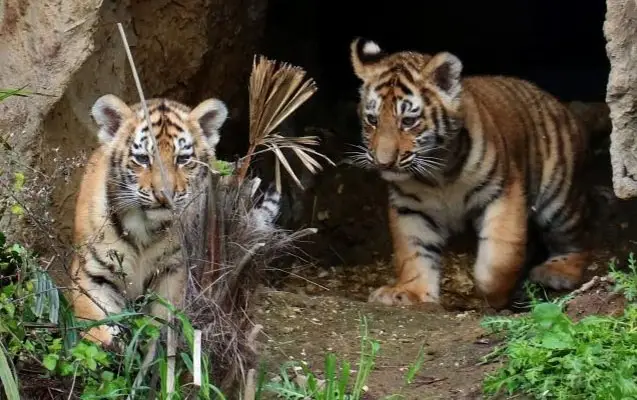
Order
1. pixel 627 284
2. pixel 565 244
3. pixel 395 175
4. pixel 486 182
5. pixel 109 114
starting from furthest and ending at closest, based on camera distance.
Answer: pixel 565 244 < pixel 486 182 < pixel 395 175 < pixel 109 114 < pixel 627 284

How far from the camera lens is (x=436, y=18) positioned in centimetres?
905

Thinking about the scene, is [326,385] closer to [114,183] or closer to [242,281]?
[242,281]

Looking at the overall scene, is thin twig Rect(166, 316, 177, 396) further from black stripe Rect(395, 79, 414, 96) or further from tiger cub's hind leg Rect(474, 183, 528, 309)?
tiger cub's hind leg Rect(474, 183, 528, 309)

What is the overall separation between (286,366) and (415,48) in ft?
16.7

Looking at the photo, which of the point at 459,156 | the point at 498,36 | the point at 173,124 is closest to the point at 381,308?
the point at 459,156

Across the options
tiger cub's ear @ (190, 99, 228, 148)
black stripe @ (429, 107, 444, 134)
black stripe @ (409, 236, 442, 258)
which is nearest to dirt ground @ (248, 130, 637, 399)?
black stripe @ (409, 236, 442, 258)

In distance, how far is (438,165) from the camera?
5.74 metres

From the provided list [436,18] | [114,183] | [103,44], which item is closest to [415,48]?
[436,18]

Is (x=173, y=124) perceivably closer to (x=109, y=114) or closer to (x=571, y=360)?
(x=109, y=114)

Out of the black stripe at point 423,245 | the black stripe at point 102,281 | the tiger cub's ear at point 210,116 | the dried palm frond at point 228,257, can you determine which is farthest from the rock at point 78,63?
the black stripe at point 423,245

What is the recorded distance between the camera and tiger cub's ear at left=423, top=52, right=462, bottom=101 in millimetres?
5730

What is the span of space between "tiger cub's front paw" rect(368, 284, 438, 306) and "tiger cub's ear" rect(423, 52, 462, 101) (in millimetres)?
1002

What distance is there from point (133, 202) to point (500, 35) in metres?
5.30

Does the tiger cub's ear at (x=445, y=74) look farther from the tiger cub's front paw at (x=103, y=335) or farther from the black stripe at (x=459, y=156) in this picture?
the tiger cub's front paw at (x=103, y=335)
